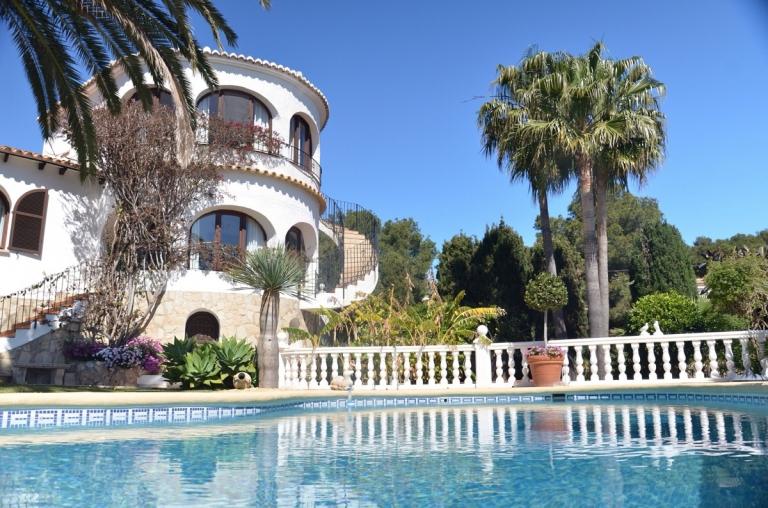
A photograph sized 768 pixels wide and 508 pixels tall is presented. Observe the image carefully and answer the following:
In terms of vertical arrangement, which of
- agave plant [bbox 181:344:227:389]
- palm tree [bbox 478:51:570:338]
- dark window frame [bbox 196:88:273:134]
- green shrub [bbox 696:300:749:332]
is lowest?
agave plant [bbox 181:344:227:389]

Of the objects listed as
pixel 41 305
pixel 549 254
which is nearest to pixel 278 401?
pixel 41 305

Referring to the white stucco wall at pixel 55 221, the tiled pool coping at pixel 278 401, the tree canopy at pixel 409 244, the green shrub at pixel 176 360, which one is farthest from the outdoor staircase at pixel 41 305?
the tree canopy at pixel 409 244

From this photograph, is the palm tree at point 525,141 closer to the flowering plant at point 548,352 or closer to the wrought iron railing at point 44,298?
the flowering plant at point 548,352

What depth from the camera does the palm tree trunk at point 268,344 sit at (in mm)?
13945

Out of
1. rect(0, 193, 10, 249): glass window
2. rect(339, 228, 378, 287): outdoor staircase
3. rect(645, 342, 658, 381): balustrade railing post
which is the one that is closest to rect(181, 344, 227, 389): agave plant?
rect(0, 193, 10, 249): glass window

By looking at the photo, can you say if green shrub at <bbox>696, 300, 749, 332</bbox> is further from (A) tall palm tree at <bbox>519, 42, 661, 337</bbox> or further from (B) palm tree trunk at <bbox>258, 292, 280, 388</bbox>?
(B) palm tree trunk at <bbox>258, 292, 280, 388</bbox>

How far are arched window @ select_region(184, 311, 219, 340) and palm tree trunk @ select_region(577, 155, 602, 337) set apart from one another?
10.3 meters

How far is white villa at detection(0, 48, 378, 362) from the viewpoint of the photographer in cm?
1647

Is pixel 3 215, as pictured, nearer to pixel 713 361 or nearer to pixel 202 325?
pixel 202 325

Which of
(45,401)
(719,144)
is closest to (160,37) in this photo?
(45,401)

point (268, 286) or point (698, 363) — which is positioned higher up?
point (268, 286)

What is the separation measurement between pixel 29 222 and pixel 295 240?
7.92 m

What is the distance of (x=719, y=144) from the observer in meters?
13.6

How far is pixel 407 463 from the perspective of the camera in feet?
18.2
